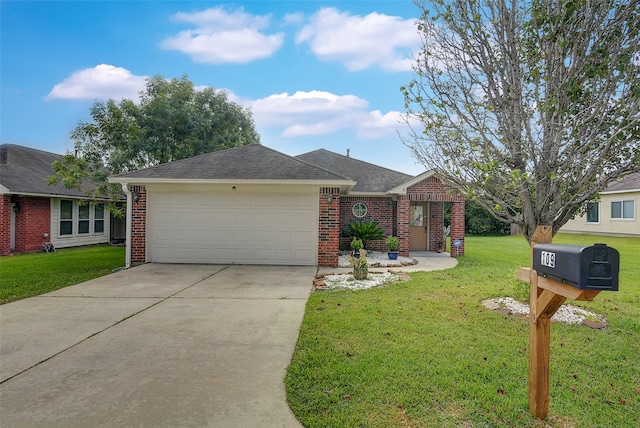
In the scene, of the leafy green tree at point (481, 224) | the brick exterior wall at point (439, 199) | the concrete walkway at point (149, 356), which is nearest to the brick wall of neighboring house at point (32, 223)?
the concrete walkway at point (149, 356)

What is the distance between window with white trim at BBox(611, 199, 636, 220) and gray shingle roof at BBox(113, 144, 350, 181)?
1846 centimetres

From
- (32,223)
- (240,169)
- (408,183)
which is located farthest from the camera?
(32,223)

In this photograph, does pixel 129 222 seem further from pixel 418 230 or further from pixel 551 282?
pixel 418 230

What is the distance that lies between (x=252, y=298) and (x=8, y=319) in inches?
142

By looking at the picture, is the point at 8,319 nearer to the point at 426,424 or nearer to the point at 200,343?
the point at 200,343

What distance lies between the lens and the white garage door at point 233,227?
34.1ft

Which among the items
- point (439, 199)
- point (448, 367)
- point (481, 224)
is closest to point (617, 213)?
point (481, 224)

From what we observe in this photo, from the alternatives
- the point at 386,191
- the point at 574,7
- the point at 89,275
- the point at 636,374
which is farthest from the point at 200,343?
the point at 386,191

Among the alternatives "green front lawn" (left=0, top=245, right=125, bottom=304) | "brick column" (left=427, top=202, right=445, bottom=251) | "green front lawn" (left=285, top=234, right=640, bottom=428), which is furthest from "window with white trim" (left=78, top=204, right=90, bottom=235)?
"brick column" (left=427, top=202, right=445, bottom=251)

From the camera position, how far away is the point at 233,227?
1050 cm

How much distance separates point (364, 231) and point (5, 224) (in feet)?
44.2

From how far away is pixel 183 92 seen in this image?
674 inches

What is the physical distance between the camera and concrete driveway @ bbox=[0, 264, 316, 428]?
110 inches

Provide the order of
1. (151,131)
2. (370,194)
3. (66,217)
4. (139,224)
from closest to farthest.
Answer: (139,224), (370,194), (66,217), (151,131)
